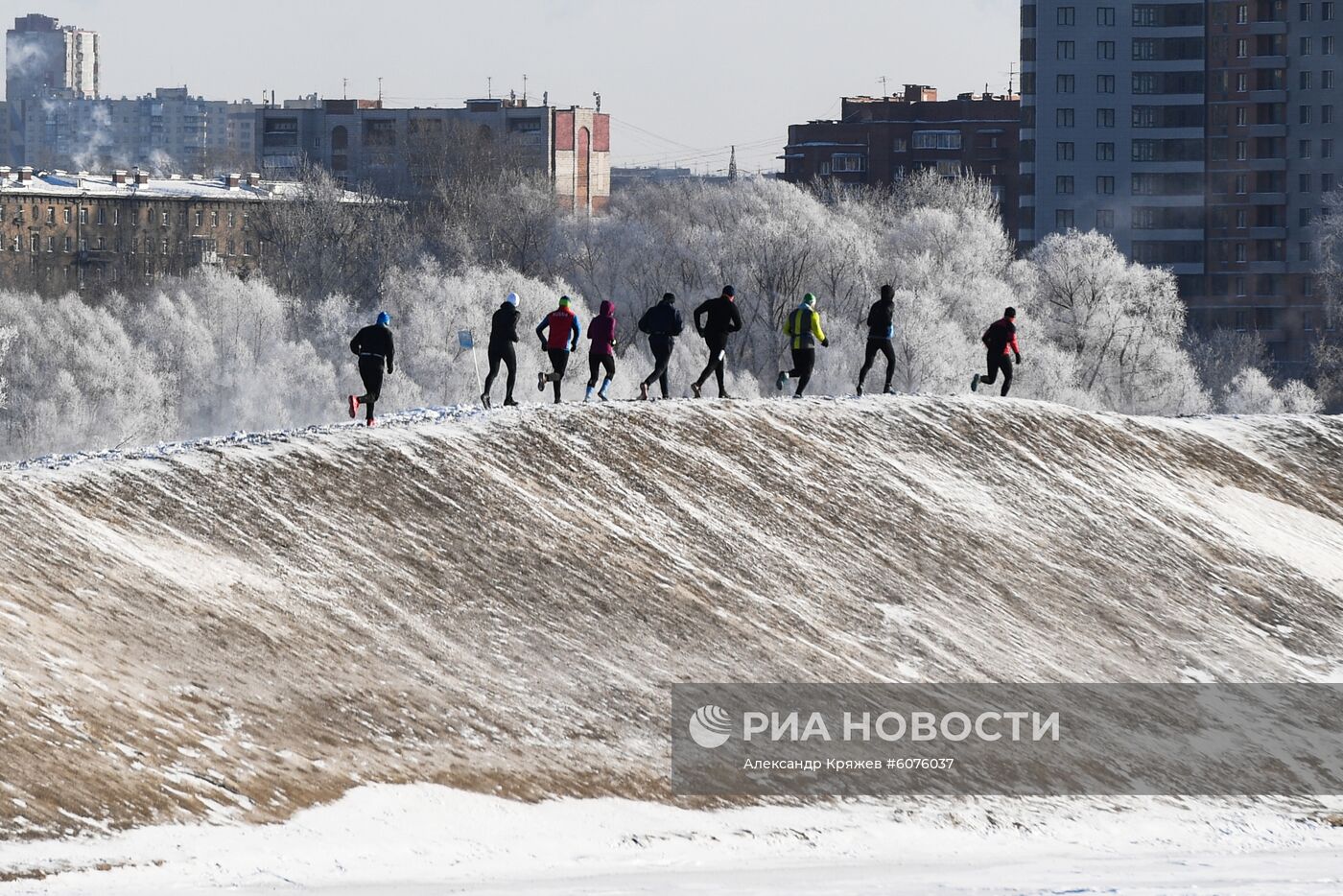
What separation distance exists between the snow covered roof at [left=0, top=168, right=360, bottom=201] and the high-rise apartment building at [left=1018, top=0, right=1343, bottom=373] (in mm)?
41256

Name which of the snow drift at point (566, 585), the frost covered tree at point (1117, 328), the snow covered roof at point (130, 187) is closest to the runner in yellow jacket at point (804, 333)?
the snow drift at point (566, 585)

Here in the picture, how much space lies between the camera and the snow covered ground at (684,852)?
14617 mm

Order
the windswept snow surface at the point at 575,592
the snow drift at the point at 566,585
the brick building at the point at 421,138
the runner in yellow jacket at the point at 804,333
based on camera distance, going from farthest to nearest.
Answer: the brick building at the point at 421,138 → the runner in yellow jacket at the point at 804,333 → the snow drift at the point at 566,585 → the windswept snow surface at the point at 575,592

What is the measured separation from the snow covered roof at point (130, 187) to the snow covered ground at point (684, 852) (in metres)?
102

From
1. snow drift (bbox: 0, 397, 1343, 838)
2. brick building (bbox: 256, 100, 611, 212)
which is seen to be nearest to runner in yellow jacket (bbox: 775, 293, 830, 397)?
snow drift (bbox: 0, 397, 1343, 838)

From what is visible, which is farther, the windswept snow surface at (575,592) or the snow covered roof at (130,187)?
the snow covered roof at (130,187)

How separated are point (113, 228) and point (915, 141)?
53.9 metres

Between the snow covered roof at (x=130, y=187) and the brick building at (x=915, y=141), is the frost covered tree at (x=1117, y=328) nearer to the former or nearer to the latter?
the snow covered roof at (x=130, y=187)

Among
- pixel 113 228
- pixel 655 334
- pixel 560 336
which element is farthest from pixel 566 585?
pixel 113 228

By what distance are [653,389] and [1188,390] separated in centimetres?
2293

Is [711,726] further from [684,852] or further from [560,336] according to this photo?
[560,336]

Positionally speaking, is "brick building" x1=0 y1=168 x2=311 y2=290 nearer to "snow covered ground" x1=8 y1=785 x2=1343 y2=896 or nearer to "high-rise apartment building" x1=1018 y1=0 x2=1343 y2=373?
"high-rise apartment building" x1=1018 y1=0 x2=1343 y2=373

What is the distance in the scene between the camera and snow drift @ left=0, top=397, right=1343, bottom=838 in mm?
17516

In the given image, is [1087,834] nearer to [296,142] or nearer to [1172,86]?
[1172,86]
